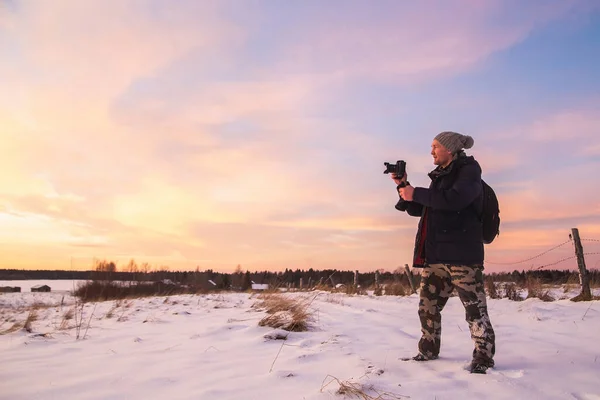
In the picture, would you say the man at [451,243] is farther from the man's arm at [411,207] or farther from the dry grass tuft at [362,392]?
the dry grass tuft at [362,392]

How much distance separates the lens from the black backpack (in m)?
3.10

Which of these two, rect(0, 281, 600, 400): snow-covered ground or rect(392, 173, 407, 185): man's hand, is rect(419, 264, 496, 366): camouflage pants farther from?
rect(392, 173, 407, 185): man's hand

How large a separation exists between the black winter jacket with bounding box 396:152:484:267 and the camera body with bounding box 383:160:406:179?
0.74 feet

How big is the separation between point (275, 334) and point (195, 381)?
1572mm

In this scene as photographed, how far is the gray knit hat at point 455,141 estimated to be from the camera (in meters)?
3.17

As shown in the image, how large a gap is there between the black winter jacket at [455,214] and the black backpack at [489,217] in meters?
0.06

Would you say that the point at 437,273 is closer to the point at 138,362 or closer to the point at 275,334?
the point at 275,334

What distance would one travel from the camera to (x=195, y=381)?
2707mm

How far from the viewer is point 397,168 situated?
10.7ft

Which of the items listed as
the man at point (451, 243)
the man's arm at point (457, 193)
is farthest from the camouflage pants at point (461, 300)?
the man's arm at point (457, 193)

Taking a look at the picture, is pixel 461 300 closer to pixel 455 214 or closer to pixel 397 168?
pixel 455 214

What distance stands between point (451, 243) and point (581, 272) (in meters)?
8.43

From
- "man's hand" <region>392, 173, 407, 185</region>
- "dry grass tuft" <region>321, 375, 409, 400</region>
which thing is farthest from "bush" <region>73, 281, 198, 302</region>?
"dry grass tuft" <region>321, 375, 409, 400</region>

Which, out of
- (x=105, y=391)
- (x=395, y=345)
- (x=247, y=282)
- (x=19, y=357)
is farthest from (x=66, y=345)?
(x=247, y=282)
